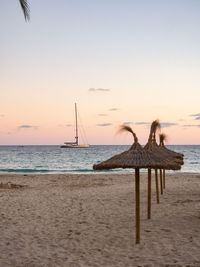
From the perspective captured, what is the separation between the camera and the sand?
599 cm

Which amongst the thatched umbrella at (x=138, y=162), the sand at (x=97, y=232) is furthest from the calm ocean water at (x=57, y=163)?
the thatched umbrella at (x=138, y=162)

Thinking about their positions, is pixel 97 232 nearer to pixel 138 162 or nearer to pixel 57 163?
pixel 138 162

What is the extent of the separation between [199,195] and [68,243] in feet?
25.8

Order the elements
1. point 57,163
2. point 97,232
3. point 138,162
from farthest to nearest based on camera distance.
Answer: point 57,163 < point 97,232 < point 138,162

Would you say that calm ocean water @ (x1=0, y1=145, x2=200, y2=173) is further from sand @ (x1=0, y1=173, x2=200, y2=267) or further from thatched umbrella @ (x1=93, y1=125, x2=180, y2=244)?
thatched umbrella @ (x1=93, y1=125, x2=180, y2=244)

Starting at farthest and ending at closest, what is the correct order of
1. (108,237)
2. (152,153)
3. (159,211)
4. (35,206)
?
(35,206) < (159,211) < (108,237) < (152,153)

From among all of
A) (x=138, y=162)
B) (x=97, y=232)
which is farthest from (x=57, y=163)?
(x=138, y=162)

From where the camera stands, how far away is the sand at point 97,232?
599cm

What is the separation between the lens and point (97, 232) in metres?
7.82

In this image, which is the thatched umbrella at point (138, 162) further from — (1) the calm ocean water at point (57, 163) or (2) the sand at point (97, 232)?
(1) the calm ocean water at point (57, 163)

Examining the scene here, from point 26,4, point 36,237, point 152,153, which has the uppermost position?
point 26,4

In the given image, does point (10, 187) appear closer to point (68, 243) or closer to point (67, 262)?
point (68, 243)

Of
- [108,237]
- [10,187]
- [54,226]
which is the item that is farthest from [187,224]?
[10,187]

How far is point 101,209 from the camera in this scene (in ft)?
34.9
